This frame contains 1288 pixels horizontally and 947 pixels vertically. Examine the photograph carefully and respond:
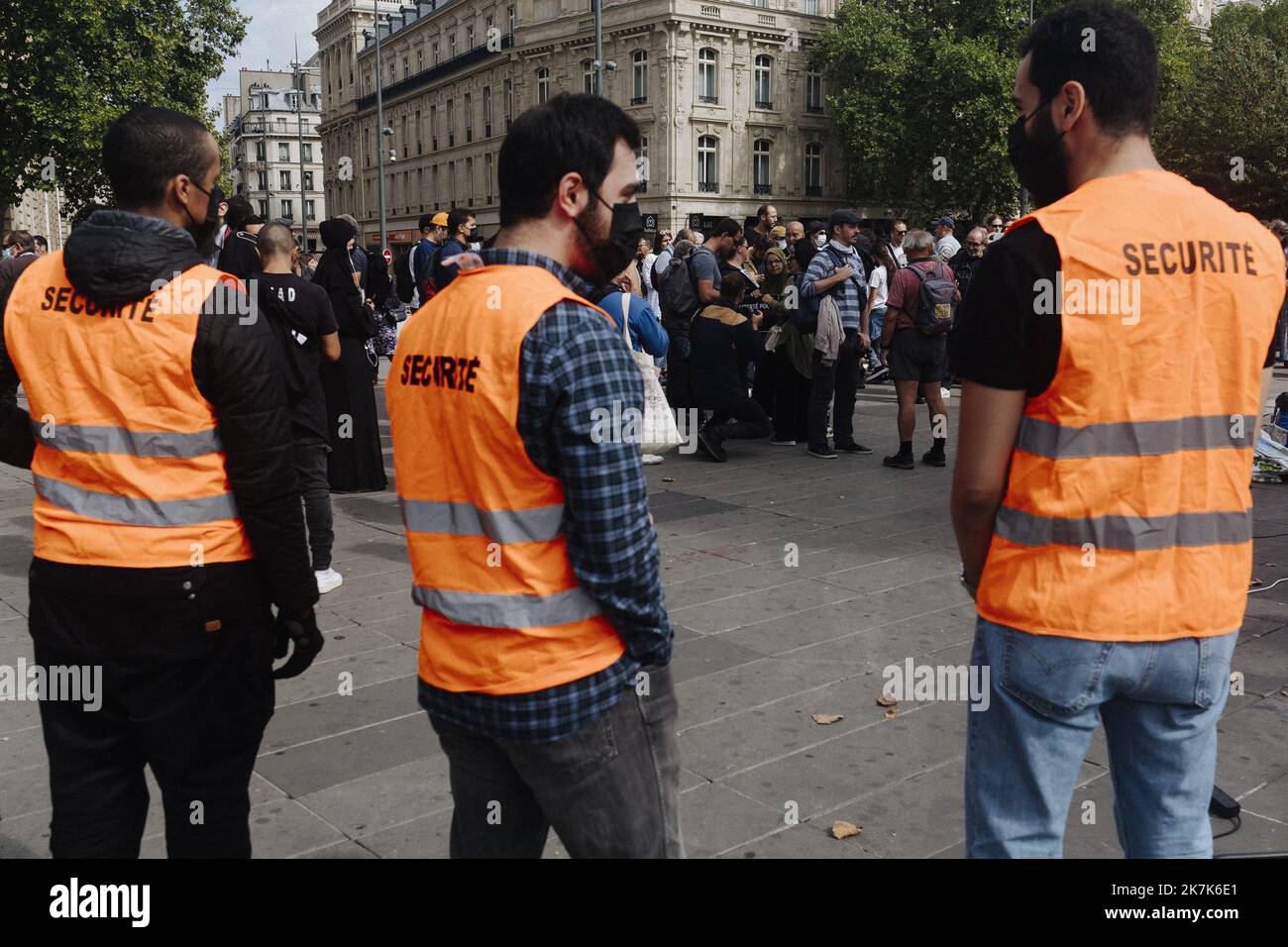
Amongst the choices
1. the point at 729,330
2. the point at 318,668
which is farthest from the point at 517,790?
the point at 729,330

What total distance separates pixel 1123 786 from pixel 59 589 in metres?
2.10

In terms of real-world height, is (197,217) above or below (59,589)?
above

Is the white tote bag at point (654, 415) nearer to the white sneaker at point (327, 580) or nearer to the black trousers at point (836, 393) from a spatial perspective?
the black trousers at point (836, 393)

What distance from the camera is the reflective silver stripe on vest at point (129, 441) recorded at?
94.5 inches

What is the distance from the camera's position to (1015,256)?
198cm

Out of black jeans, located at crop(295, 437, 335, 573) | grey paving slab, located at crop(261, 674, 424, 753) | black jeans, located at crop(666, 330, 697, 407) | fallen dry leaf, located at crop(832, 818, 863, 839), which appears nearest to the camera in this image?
fallen dry leaf, located at crop(832, 818, 863, 839)

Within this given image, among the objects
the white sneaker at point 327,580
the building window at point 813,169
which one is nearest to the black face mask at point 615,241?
the white sneaker at point 327,580

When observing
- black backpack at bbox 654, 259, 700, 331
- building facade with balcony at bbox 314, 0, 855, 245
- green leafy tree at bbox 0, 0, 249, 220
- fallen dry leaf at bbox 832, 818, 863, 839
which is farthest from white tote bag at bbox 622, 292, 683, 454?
building facade with balcony at bbox 314, 0, 855, 245

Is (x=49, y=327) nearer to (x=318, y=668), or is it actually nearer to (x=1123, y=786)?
(x=1123, y=786)

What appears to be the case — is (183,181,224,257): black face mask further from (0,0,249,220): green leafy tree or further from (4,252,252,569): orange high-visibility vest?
(0,0,249,220): green leafy tree

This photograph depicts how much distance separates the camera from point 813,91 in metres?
48.1

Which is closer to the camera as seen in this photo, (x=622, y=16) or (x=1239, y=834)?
(x=1239, y=834)

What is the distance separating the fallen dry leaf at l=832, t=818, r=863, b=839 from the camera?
344cm

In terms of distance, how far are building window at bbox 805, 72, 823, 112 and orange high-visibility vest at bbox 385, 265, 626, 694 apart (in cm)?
4860
